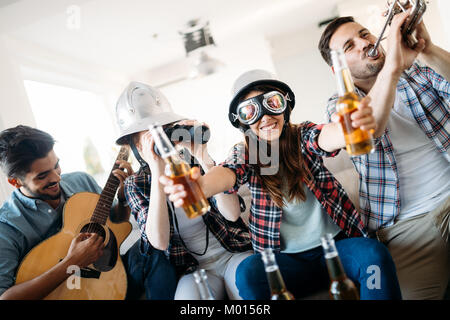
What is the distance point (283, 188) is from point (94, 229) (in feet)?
3.14

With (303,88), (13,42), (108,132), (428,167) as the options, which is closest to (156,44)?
(108,132)

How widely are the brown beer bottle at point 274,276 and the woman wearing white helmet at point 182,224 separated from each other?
1.98 ft

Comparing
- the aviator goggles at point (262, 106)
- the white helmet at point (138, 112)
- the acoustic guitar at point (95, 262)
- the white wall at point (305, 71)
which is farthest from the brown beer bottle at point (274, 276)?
the white wall at point (305, 71)

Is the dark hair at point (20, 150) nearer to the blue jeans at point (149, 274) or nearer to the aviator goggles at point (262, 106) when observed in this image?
the blue jeans at point (149, 274)

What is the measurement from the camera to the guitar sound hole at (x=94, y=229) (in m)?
1.56

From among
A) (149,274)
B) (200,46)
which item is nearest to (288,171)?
(149,274)

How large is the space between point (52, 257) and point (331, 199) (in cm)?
128

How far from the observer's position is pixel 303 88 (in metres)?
5.54

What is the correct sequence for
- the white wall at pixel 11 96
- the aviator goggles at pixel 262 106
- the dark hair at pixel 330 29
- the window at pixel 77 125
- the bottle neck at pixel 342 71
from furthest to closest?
the window at pixel 77 125
the white wall at pixel 11 96
the dark hair at pixel 330 29
the aviator goggles at pixel 262 106
the bottle neck at pixel 342 71

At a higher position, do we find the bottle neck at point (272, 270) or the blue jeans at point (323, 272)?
the bottle neck at point (272, 270)

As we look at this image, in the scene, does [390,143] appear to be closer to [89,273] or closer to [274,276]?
[274,276]

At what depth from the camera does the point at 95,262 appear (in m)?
1.51

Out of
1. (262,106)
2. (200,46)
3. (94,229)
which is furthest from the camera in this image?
(200,46)
